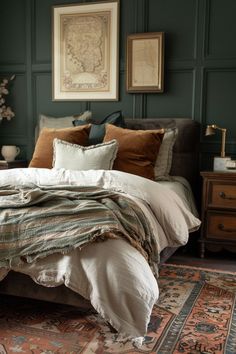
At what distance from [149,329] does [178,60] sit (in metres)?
2.76

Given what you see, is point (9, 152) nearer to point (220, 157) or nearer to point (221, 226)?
point (220, 157)

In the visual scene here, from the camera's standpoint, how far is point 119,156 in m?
3.31

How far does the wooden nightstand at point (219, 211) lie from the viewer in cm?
333

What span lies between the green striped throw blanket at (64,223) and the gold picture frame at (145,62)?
209 centimetres

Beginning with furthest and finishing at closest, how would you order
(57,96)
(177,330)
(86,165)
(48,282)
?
(57,96) < (86,165) < (177,330) < (48,282)

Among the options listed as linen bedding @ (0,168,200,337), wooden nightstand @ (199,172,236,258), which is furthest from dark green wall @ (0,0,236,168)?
linen bedding @ (0,168,200,337)

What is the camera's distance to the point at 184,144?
3803 millimetres

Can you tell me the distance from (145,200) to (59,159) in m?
1.08

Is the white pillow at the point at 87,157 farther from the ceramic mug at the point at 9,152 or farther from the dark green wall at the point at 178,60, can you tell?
the ceramic mug at the point at 9,152

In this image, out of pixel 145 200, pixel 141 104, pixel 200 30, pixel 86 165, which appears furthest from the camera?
pixel 141 104

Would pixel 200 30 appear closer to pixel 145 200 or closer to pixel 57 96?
pixel 57 96

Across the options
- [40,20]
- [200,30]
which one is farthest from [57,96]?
[200,30]

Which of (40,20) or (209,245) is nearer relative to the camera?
(209,245)

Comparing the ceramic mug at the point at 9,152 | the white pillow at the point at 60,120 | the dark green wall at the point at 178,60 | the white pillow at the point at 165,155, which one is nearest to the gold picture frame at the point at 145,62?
the dark green wall at the point at 178,60
